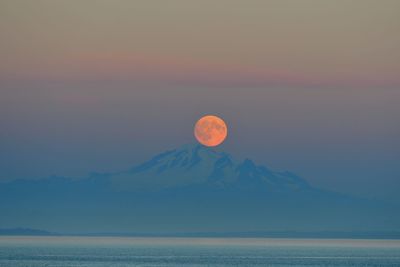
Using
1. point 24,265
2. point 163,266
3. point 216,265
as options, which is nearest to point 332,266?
point 216,265

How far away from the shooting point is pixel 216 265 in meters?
191

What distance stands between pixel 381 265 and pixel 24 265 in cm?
7033

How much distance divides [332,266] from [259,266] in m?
17.7

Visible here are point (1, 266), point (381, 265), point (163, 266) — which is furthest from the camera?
point (381, 265)

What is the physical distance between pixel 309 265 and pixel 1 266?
6281 cm

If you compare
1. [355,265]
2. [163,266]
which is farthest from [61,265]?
[355,265]

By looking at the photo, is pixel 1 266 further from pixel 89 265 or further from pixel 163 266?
pixel 163 266

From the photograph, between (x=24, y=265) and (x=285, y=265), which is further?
(x=285, y=265)

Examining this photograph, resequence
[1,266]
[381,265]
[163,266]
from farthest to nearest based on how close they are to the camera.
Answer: [381,265] → [163,266] → [1,266]

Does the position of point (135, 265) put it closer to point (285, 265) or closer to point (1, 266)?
point (1, 266)

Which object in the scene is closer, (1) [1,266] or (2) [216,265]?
(1) [1,266]

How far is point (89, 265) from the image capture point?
178m

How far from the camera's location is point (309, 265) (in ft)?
645

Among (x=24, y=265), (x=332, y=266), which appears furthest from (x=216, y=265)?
(x=24, y=265)
